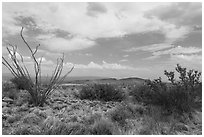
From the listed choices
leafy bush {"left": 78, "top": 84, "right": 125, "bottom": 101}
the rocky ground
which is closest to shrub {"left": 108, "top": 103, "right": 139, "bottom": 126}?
the rocky ground

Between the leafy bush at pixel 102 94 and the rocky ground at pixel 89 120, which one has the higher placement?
the leafy bush at pixel 102 94

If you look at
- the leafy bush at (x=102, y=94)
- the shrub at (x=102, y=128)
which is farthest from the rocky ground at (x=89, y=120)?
the leafy bush at (x=102, y=94)

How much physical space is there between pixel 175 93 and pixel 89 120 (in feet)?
10.2

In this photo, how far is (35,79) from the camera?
801cm

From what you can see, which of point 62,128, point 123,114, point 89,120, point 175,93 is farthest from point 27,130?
point 175,93

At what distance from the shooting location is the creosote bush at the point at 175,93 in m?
7.30

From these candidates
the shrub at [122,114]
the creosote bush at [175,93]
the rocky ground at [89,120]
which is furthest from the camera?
the creosote bush at [175,93]

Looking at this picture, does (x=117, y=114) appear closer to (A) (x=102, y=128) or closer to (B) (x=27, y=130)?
(A) (x=102, y=128)

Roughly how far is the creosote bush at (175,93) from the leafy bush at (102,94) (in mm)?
832

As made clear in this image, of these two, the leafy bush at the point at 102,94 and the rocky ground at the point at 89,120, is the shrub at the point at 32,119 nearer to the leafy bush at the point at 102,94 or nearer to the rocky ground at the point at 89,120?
the rocky ground at the point at 89,120

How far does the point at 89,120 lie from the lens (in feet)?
19.6

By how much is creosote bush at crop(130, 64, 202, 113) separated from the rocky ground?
41 centimetres

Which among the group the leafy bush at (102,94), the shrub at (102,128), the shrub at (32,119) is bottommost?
the shrub at (102,128)

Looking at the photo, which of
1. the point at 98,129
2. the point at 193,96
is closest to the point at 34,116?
the point at 98,129
